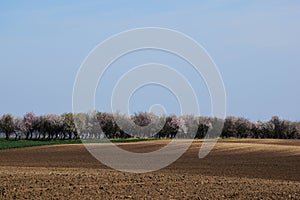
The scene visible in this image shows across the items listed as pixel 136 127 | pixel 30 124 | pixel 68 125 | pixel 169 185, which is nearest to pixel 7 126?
pixel 30 124

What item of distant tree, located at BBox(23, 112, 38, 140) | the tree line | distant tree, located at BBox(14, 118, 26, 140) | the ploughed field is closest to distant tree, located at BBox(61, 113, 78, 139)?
the tree line

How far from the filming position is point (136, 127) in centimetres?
12119

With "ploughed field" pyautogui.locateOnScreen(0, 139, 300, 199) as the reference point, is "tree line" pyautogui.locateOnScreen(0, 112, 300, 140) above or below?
above

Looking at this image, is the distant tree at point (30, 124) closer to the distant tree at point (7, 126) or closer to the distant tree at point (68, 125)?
the distant tree at point (7, 126)

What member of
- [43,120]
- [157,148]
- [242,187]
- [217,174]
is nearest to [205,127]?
[43,120]

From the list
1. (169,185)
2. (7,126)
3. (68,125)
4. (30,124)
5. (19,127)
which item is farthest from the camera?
(7,126)

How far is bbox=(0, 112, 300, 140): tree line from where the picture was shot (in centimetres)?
11906

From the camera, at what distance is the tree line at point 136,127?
11906 cm

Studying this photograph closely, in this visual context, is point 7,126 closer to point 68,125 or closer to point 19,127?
point 19,127

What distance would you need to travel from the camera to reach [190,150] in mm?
53594

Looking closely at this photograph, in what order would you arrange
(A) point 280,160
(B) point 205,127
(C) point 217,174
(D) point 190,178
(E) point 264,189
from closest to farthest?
(E) point 264,189
(D) point 190,178
(C) point 217,174
(A) point 280,160
(B) point 205,127

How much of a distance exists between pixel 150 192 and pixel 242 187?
15.2ft

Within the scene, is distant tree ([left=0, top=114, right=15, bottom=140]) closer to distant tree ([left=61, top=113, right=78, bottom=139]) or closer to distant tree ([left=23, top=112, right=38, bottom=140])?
distant tree ([left=23, top=112, right=38, bottom=140])

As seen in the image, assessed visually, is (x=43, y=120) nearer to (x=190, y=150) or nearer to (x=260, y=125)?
(x=260, y=125)
